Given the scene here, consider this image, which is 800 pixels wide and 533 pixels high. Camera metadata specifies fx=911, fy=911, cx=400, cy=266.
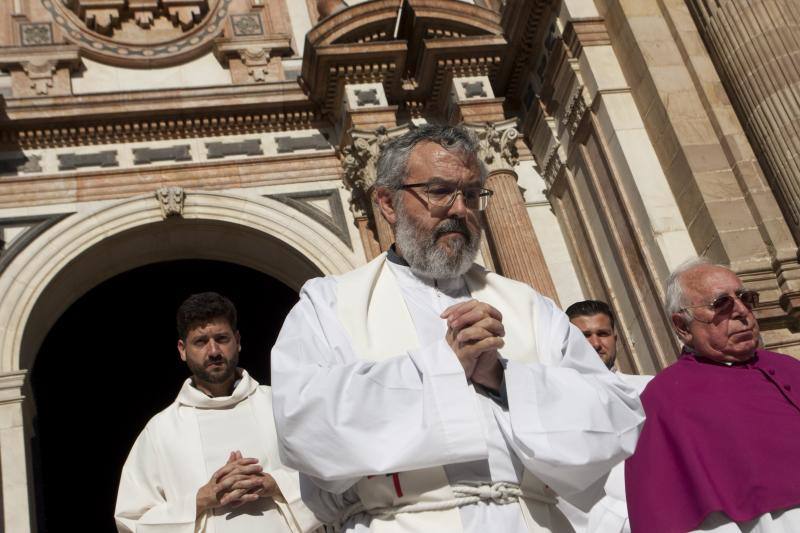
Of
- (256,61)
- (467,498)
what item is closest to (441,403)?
(467,498)

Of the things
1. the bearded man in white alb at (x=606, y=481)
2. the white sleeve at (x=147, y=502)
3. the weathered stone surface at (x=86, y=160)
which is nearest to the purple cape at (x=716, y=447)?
the bearded man in white alb at (x=606, y=481)

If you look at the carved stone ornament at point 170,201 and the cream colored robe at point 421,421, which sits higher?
the carved stone ornament at point 170,201

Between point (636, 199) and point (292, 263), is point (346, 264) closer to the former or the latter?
point (292, 263)

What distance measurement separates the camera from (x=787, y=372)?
12.3 feet

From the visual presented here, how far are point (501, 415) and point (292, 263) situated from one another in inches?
291

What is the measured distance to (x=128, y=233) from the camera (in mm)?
9281

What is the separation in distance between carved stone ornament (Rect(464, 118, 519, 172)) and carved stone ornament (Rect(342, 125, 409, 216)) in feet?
2.52

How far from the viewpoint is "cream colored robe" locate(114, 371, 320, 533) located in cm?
383

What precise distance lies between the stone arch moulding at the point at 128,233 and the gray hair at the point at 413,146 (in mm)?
6203

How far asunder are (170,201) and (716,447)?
684cm

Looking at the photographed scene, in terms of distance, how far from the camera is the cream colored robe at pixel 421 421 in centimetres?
242

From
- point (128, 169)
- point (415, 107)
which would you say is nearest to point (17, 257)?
point (128, 169)

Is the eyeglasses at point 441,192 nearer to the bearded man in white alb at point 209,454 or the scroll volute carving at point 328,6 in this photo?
the bearded man in white alb at point 209,454

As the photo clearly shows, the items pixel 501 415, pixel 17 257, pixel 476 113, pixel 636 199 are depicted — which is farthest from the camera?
pixel 476 113
